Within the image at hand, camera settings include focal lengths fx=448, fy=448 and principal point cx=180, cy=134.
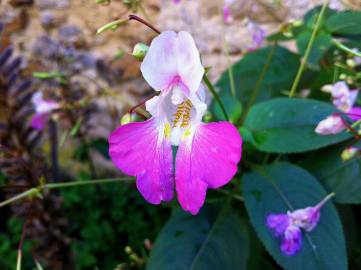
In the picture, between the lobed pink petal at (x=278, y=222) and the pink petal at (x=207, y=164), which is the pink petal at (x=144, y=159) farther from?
the lobed pink petal at (x=278, y=222)

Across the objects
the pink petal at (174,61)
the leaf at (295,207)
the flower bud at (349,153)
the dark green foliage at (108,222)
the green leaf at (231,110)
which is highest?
the pink petal at (174,61)

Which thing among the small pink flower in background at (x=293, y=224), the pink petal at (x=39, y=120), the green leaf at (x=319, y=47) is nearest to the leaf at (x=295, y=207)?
the small pink flower in background at (x=293, y=224)

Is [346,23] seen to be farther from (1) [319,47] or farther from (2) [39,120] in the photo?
(2) [39,120]

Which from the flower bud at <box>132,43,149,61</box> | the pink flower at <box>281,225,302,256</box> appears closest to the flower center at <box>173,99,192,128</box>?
the flower bud at <box>132,43,149,61</box>

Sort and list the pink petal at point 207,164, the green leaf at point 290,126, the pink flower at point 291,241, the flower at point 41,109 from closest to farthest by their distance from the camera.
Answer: the pink petal at point 207,164
the pink flower at point 291,241
the green leaf at point 290,126
the flower at point 41,109

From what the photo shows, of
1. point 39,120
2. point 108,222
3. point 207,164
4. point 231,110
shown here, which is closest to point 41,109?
point 39,120

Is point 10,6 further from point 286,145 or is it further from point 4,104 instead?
point 286,145

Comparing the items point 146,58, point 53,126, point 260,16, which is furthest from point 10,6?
point 146,58
